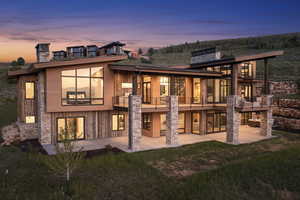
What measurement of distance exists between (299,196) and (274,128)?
14925mm

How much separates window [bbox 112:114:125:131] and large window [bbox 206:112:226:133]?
7.38 m

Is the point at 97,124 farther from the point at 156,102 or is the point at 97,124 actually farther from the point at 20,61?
the point at 20,61

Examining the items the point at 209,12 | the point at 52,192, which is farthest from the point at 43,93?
the point at 209,12

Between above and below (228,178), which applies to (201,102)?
above

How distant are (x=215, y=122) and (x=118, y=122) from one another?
8.71 metres

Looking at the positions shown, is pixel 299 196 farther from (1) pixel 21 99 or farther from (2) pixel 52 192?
(1) pixel 21 99

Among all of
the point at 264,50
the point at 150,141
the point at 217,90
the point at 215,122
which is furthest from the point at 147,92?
the point at 264,50

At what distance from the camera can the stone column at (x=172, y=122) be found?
14.4m

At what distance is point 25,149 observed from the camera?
12.9 metres

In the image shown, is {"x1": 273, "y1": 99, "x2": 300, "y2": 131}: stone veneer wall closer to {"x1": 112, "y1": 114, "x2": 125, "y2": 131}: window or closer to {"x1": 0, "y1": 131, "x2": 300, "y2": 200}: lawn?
{"x1": 0, "y1": 131, "x2": 300, "y2": 200}: lawn

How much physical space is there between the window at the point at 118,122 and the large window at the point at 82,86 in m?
1.98

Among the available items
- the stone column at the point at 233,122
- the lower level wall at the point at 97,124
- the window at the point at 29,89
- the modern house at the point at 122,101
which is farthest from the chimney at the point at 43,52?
the stone column at the point at 233,122

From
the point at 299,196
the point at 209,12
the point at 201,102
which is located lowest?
the point at 299,196

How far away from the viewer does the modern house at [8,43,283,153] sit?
13.9 metres
